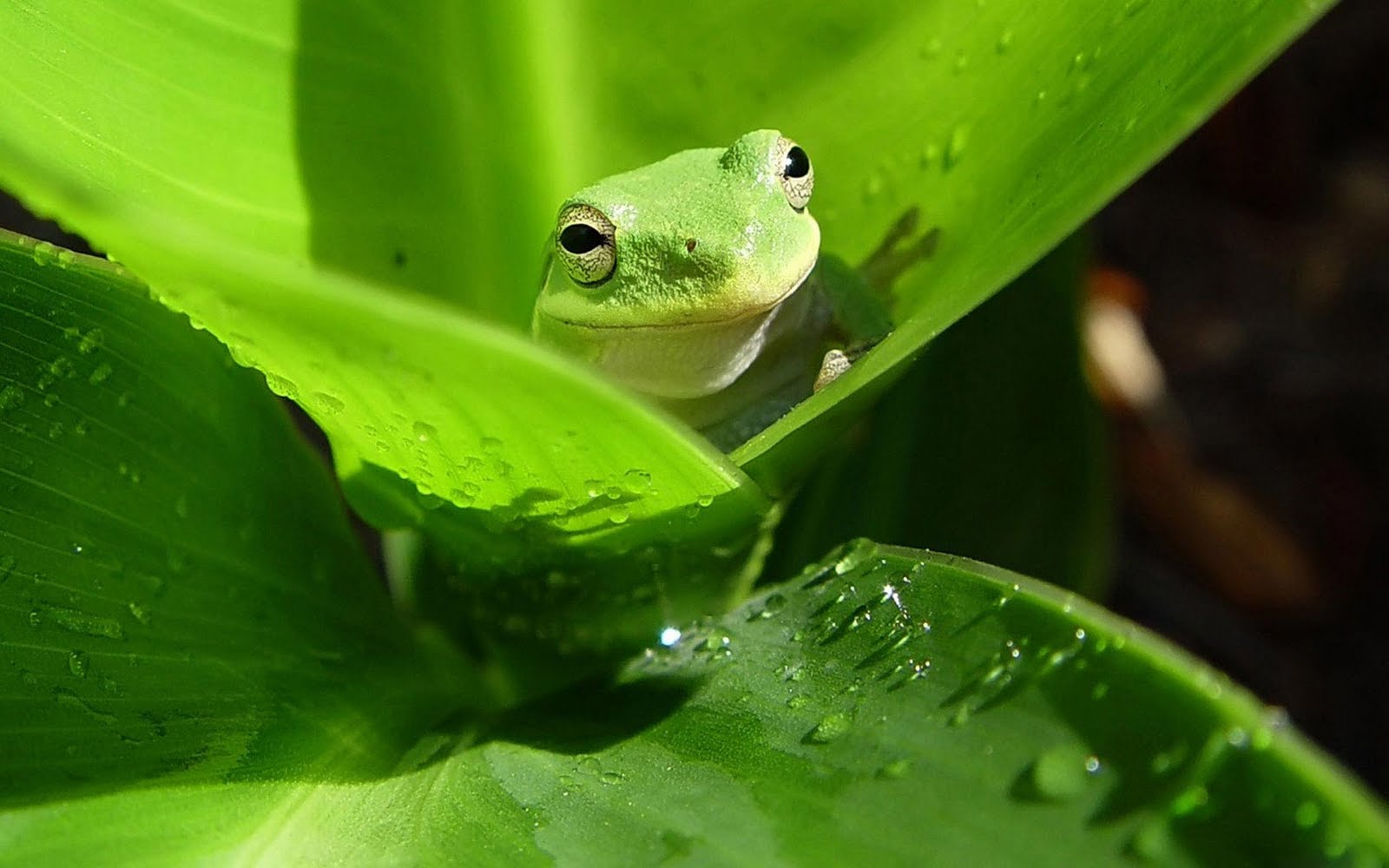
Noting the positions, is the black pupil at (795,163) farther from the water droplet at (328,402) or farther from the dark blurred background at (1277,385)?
the dark blurred background at (1277,385)

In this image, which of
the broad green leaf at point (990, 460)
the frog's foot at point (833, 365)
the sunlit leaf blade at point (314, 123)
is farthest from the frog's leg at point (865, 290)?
the sunlit leaf blade at point (314, 123)

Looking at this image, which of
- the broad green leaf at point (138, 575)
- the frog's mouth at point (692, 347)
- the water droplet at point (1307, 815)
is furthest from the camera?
the frog's mouth at point (692, 347)

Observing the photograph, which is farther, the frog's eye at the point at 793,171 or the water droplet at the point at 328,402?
the frog's eye at the point at 793,171

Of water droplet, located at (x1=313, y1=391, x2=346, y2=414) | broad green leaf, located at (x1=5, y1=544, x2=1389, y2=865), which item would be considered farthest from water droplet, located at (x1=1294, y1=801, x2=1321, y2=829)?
water droplet, located at (x1=313, y1=391, x2=346, y2=414)

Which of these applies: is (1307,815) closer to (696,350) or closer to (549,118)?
(696,350)

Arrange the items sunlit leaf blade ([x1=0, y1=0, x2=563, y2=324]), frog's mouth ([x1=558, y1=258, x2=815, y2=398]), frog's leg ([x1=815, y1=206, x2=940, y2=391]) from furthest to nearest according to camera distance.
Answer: frog's mouth ([x1=558, y1=258, x2=815, y2=398])
frog's leg ([x1=815, y1=206, x2=940, y2=391])
sunlit leaf blade ([x1=0, y1=0, x2=563, y2=324])

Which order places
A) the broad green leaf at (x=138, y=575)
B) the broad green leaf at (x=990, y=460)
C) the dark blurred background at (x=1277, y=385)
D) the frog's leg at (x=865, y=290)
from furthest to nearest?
the dark blurred background at (x=1277, y=385)
the broad green leaf at (x=990, y=460)
the frog's leg at (x=865, y=290)
the broad green leaf at (x=138, y=575)

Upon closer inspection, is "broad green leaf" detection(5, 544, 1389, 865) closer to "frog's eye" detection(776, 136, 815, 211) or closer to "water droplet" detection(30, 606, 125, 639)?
"water droplet" detection(30, 606, 125, 639)

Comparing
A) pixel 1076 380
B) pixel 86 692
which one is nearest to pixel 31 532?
pixel 86 692
